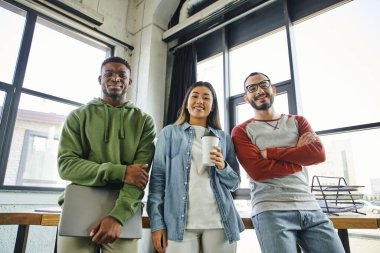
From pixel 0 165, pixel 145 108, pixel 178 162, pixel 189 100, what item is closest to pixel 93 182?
pixel 178 162

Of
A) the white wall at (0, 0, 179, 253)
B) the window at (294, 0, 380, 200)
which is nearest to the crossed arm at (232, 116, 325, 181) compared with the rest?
the window at (294, 0, 380, 200)

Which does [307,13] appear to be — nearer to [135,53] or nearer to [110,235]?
[135,53]

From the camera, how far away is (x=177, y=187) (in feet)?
3.78

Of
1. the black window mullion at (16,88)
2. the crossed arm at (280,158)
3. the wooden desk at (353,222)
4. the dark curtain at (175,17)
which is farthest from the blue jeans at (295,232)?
the dark curtain at (175,17)

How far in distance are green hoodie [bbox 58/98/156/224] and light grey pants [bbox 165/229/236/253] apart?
0.25 metres

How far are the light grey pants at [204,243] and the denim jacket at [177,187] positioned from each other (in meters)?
0.03

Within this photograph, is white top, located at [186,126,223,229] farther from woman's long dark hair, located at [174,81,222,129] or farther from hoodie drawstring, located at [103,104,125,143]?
hoodie drawstring, located at [103,104,125,143]

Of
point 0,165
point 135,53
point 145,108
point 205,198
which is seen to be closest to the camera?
point 205,198

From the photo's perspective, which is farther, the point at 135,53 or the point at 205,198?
the point at 135,53

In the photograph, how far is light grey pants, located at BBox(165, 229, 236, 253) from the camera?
1.05 m

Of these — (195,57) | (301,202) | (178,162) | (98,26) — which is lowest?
(301,202)

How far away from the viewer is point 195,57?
362 centimetres

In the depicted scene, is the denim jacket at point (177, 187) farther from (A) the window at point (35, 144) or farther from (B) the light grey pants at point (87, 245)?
(A) the window at point (35, 144)

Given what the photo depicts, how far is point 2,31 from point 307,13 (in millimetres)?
3493
